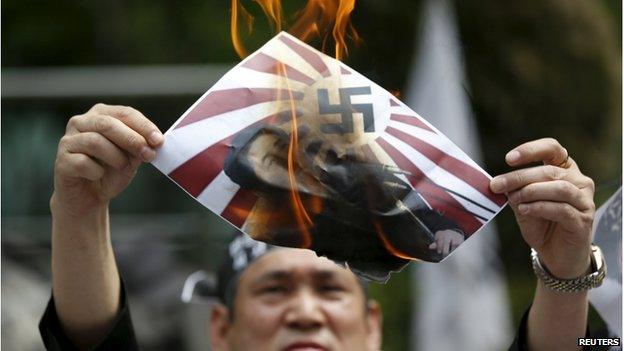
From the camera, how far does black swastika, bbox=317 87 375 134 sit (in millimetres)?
2607

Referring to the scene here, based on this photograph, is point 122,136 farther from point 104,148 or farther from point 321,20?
point 321,20

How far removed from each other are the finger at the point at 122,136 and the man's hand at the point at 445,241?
591 millimetres

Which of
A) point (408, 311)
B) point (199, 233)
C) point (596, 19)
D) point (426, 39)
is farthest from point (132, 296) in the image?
point (596, 19)

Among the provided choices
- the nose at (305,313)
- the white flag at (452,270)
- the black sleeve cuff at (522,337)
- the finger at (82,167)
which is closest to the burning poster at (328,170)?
the finger at (82,167)

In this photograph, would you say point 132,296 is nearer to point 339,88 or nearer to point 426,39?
point 426,39

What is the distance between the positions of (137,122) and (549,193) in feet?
2.74

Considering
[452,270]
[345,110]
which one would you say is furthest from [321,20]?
[452,270]

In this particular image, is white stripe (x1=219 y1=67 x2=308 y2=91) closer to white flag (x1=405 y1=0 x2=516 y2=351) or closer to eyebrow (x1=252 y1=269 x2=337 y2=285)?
eyebrow (x1=252 y1=269 x2=337 y2=285)

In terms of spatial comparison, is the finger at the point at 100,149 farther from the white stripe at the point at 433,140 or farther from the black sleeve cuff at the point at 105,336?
the white stripe at the point at 433,140

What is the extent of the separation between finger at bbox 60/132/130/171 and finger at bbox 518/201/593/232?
81cm

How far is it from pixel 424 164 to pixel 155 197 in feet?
12.1

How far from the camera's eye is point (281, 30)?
2.77m

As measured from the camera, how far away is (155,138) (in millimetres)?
2590

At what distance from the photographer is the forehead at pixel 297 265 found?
351 cm
